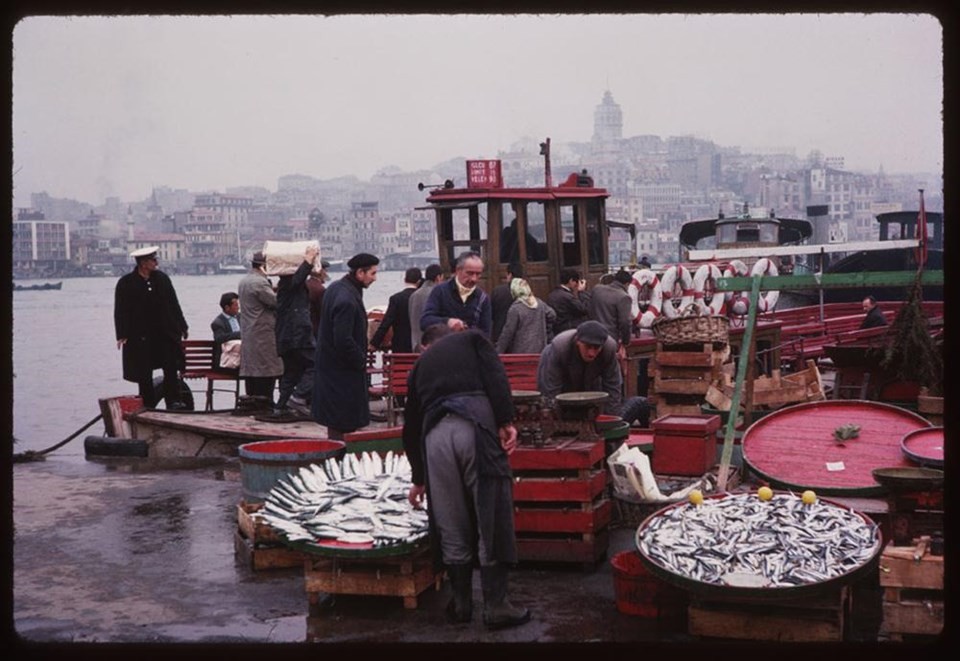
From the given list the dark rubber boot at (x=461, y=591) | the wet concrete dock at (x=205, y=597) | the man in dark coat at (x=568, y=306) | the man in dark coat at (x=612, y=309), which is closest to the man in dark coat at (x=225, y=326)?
the man in dark coat at (x=568, y=306)

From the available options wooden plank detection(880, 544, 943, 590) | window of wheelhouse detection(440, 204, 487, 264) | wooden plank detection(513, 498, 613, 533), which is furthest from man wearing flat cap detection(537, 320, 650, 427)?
window of wheelhouse detection(440, 204, 487, 264)

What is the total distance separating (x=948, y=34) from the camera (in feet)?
16.2

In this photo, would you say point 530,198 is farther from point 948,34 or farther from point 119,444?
point 948,34

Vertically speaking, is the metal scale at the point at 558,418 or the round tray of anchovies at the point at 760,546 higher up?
the metal scale at the point at 558,418

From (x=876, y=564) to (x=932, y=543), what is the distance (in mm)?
370

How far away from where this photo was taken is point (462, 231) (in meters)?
16.0

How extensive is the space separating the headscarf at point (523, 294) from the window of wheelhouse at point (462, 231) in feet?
9.41

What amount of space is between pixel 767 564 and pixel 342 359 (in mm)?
4400

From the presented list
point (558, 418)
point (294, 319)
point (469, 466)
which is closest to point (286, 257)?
point (294, 319)

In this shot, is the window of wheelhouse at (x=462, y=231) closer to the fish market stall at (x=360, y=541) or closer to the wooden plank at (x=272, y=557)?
the wooden plank at (x=272, y=557)

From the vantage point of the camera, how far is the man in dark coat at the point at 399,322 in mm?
13875

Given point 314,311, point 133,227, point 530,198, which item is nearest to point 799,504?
point 314,311

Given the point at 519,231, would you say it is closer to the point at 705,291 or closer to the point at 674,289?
the point at 674,289

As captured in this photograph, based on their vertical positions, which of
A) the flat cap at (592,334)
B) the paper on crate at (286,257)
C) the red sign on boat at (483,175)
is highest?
the red sign on boat at (483,175)
